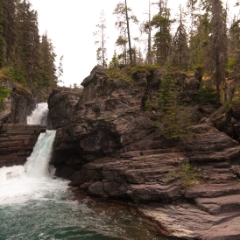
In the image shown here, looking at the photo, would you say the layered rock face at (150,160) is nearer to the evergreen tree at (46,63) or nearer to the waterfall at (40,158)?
the waterfall at (40,158)

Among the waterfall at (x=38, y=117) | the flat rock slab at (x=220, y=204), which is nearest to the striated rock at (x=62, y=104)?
the waterfall at (x=38, y=117)

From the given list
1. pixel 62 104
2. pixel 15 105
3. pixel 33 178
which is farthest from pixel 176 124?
pixel 15 105

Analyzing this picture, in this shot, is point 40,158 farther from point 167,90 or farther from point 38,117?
point 167,90

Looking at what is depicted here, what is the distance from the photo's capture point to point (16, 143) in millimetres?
23547

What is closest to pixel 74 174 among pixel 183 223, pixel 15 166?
pixel 15 166

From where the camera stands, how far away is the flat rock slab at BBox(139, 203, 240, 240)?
10391mm

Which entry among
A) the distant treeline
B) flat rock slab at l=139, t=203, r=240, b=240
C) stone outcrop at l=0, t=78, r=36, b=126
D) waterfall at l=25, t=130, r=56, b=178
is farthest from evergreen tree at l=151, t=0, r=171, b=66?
flat rock slab at l=139, t=203, r=240, b=240

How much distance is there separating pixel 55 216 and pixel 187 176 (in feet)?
29.8

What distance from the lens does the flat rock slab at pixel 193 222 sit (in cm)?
1039

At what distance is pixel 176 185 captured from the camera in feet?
47.6

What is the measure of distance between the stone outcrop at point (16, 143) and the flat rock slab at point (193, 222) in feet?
53.1

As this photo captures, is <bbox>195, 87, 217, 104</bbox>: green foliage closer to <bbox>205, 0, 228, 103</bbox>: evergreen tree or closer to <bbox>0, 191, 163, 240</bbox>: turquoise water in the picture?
<bbox>205, 0, 228, 103</bbox>: evergreen tree

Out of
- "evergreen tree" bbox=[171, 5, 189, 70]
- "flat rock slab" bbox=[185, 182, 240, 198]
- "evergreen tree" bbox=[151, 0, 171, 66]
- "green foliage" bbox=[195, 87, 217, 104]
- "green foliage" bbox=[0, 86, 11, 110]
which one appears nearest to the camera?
"flat rock slab" bbox=[185, 182, 240, 198]

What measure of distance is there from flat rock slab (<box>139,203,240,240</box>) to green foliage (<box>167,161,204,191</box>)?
4.91ft
